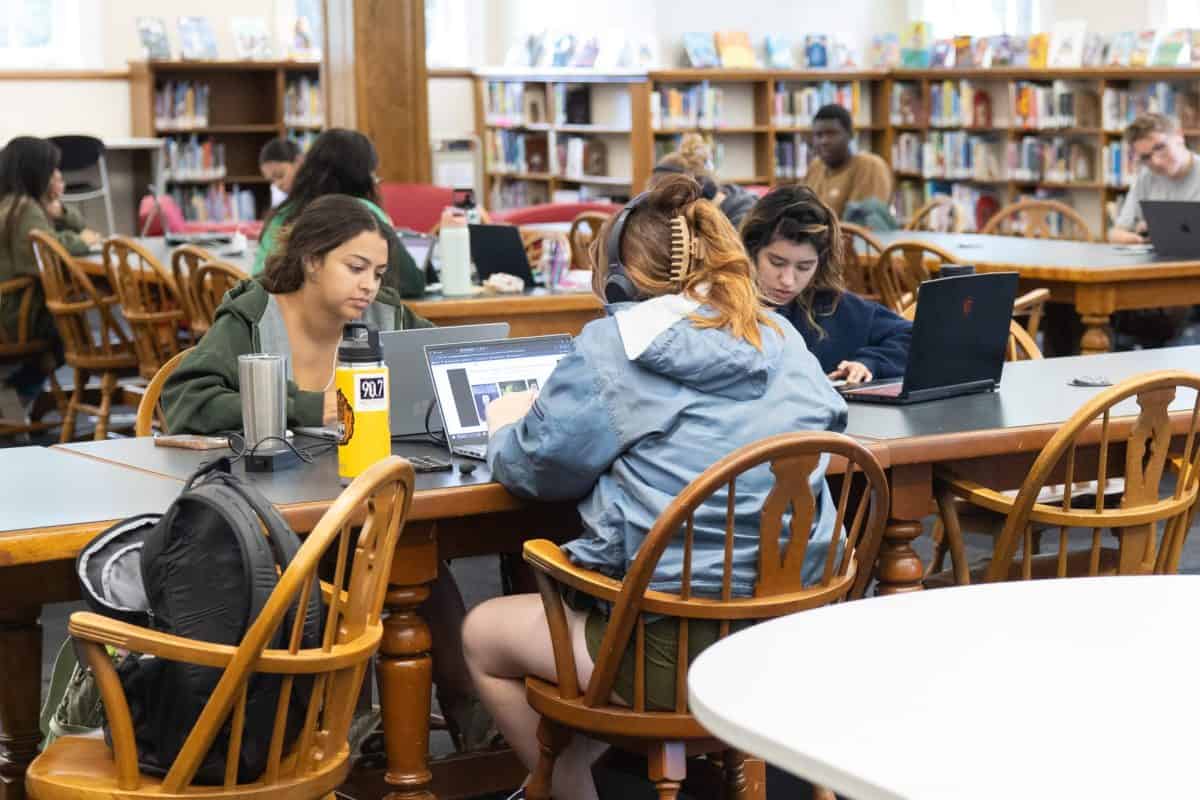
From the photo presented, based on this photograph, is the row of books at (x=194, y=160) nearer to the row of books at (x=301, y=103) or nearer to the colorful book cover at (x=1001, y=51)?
the row of books at (x=301, y=103)

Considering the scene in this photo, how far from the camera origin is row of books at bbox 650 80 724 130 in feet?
32.3

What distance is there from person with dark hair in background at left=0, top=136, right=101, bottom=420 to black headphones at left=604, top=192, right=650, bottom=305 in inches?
157

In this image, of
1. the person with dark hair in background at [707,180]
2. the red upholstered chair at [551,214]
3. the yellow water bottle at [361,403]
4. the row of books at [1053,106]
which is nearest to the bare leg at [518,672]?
the yellow water bottle at [361,403]

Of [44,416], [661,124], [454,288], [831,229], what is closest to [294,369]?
[831,229]

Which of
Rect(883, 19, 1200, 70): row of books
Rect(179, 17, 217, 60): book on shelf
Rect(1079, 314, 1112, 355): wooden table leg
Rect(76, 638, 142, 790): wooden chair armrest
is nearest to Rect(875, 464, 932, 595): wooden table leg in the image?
Rect(76, 638, 142, 790): wooden chair armrest

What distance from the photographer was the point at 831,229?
358 cm

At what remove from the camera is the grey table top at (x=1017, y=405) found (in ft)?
9.55

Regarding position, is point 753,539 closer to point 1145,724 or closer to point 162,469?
point 162,469

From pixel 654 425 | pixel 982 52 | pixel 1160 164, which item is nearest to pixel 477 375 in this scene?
pixel 654 425

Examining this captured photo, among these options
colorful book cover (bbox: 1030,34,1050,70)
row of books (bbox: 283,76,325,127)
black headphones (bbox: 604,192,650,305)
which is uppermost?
colorful book cover (bbox: 1030,34,1050,70)

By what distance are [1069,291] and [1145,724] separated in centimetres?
452

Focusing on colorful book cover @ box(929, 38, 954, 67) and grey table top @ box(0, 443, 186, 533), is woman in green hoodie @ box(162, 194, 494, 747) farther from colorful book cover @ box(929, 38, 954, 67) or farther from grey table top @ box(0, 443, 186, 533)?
colorful book cover @ box(929, 38, 954, 67)

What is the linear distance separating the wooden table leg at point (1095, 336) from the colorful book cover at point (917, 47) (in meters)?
5.13

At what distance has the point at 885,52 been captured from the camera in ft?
34.9
